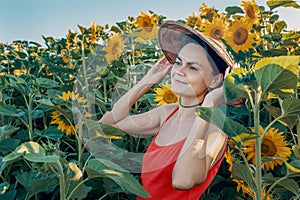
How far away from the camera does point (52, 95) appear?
205 cm

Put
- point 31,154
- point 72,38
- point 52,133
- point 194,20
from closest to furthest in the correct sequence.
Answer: point 31,154 < point 52,133 < point 72,38 < point 194,20

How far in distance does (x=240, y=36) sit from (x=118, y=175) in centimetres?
129

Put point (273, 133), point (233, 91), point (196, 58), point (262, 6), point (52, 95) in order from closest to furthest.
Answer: point (233, 91), point (196, 58), point (273, 133), point (52, 95), point (262, 6)

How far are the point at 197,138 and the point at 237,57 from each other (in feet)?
2.70

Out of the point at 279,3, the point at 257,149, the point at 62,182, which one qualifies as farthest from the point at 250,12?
the point at 62,182

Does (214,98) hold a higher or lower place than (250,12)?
lower

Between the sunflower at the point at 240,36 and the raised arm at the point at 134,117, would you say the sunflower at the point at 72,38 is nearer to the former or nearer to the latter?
the sunflower at the point at 240,36

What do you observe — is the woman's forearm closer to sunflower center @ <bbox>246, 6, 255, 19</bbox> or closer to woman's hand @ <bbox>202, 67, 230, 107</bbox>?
woman's hand @ <bbox>202, 67, 230, 107</bbox>

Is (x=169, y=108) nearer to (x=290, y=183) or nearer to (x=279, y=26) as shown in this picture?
(x=290, y=183)

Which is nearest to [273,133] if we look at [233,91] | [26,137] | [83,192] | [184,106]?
[184,106]

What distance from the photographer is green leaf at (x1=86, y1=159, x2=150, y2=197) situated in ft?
3.88

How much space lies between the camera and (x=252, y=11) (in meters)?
2.38

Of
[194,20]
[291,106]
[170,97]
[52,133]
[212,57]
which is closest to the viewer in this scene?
[291,106]

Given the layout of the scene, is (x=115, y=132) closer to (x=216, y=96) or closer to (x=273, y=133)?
(x=216, y=96)
